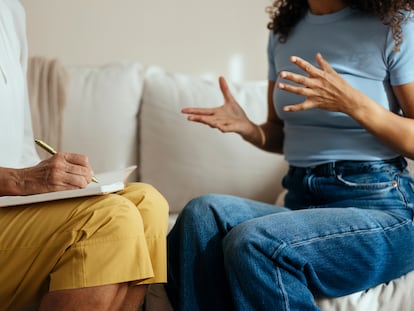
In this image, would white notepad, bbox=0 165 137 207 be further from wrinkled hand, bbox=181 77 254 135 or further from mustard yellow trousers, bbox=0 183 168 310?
wrinkled hand, bbox=181 77 254 135

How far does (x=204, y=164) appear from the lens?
204cm

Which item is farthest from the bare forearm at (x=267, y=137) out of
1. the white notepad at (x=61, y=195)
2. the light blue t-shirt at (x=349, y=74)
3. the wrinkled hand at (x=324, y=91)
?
the white notepad at (x=61, y=195)

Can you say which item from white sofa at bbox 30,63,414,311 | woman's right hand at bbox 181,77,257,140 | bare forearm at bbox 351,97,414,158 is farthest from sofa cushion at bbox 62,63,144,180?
bare forearm at bbox 351,97,414,158

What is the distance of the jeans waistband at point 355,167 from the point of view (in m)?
1.42

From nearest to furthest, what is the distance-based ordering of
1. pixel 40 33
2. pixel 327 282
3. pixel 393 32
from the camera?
pixel 327 282 → pixel 393 32 → pixel 40 33

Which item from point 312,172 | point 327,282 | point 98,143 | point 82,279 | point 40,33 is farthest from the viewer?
point 40,33

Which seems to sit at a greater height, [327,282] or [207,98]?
[207,98]

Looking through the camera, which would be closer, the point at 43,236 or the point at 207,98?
the point at 43,236

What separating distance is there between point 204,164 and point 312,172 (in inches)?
23.8

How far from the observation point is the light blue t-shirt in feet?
4.62

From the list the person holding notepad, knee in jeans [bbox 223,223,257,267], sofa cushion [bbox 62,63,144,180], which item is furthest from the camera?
sofa cushion [bbox 62,63,144,180]

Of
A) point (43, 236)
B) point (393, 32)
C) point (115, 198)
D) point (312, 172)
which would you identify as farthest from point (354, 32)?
point (43, 236)

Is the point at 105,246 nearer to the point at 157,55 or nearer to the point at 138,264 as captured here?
the point at 138,264

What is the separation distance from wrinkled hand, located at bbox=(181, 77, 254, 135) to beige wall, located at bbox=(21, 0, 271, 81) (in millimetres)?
737
